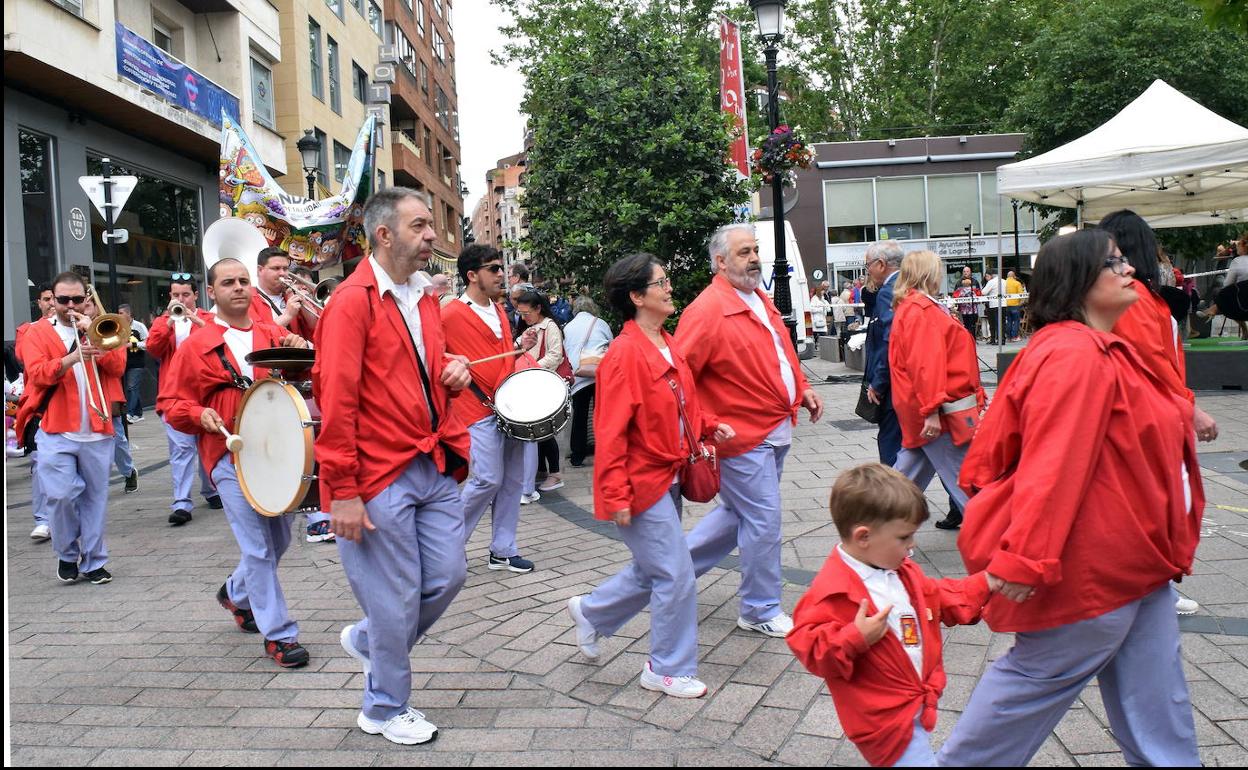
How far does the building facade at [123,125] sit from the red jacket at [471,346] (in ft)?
26.4

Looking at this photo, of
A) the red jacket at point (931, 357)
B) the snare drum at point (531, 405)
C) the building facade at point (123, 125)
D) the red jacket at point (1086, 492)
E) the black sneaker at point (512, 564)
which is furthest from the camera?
the building facade at point (123, 125)

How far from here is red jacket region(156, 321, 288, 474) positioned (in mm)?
4789

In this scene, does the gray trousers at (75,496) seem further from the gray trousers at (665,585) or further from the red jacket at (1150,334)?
the red jacket at (1150,334)

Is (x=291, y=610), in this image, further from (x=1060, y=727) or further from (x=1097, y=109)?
(x=1097, y=109)

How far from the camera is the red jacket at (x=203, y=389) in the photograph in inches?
189

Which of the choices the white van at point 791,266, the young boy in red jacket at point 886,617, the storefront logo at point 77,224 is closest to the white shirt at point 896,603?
the young boy in red jacket at point 886,617

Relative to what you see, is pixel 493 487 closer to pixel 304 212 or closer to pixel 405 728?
pixel 405 728

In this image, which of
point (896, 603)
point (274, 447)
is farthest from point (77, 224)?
point (896, 603)

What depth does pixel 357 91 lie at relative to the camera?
32469 millimetres

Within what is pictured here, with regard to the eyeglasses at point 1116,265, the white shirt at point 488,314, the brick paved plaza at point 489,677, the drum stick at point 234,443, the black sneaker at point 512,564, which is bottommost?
the brick paved plaza at point 489,677

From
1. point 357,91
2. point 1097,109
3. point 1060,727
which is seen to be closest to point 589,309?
point 1060,727

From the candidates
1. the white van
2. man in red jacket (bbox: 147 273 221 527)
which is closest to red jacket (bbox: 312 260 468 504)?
man in red jacket (bbox: 147 273 221 527)

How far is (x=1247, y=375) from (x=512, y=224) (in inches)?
4494

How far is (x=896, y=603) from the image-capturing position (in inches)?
99.3
